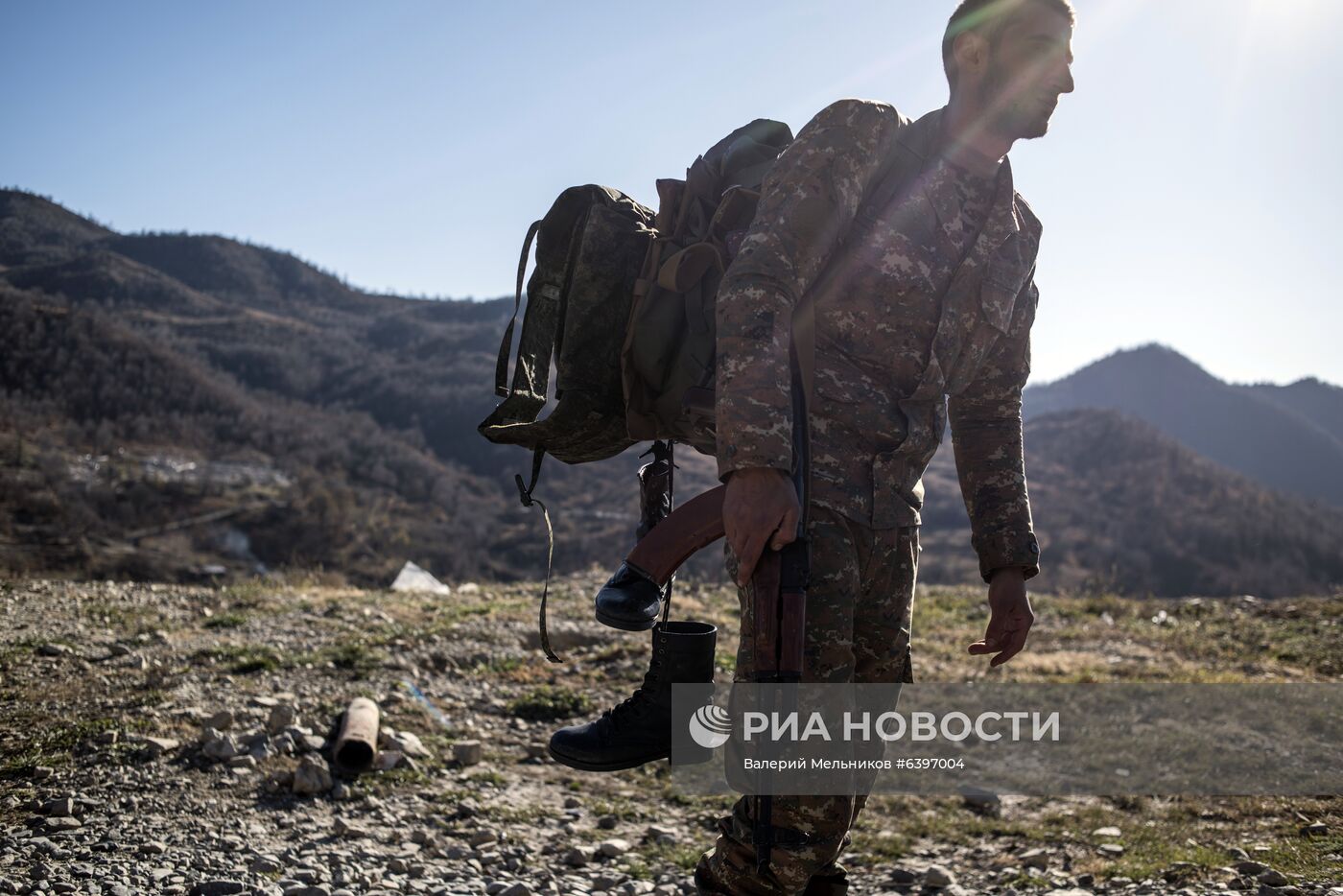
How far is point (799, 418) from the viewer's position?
196cm

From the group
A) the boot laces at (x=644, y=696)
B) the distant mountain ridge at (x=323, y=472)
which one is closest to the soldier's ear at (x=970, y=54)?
the boot laces at (x=644, y=696)

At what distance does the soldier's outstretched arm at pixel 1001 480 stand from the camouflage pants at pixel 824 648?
45 cm

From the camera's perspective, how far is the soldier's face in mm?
2131

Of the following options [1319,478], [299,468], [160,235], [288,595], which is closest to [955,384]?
[288,595]

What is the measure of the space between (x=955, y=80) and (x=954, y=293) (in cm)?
57

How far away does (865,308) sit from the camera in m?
2.08

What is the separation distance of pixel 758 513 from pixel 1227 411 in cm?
11475

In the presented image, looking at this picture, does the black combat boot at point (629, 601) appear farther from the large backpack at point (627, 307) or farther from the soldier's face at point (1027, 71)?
the soldier's face at point (1027, 71)

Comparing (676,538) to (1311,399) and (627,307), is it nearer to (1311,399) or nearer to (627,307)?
(627,307)

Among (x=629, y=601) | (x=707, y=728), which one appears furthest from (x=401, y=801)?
(x=629, y=601)

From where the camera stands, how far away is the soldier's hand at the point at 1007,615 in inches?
94.0

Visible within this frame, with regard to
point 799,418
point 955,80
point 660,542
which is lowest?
point 660,542

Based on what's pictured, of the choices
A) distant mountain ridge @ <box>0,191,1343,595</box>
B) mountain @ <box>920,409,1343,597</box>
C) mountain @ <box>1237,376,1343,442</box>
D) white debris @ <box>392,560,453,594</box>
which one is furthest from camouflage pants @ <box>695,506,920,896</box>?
mountain @ <box>1237,376,1343,442</box>

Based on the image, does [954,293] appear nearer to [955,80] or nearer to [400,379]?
[955,80]
